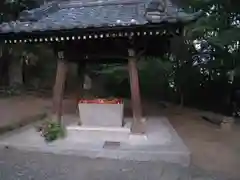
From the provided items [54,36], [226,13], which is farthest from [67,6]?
[226,13]

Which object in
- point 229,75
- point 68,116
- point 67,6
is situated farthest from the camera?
point 229,75

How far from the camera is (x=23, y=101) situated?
1627cm

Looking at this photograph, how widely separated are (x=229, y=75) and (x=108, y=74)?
620 cm

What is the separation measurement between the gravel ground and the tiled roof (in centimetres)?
289

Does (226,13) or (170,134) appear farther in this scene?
(226,13)

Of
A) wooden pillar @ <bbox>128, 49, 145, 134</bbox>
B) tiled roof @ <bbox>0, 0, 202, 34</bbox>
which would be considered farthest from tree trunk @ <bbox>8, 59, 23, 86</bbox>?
wooden pillar @ <bbox>128, 49, 145, 134</bbox>

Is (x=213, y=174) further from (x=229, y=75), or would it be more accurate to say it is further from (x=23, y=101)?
(x=23, y=101)

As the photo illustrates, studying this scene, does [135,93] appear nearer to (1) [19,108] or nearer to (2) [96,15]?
(2) [96,15]

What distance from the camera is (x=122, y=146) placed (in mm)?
8328

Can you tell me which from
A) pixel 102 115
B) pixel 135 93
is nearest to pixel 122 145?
pixel 135 93

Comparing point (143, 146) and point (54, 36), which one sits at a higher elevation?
point (54, 36)

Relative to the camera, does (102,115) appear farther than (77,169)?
Yes

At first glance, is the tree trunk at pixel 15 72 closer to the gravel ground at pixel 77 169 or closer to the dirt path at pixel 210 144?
the dirt path at pixel 210 144

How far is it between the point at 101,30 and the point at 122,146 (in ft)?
8.47
